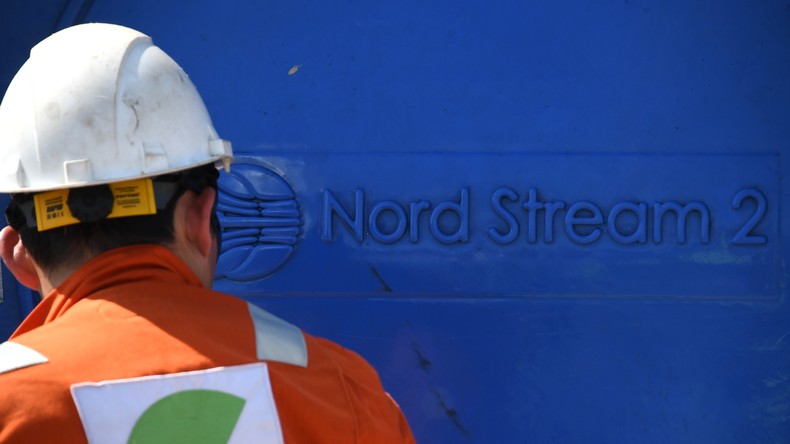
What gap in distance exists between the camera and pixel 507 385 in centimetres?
223

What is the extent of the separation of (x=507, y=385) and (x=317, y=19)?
3.09ft

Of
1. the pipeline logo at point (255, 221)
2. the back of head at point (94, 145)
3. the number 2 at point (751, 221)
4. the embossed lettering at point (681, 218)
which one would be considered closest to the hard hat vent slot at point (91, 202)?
the back of head at point (94, 145)

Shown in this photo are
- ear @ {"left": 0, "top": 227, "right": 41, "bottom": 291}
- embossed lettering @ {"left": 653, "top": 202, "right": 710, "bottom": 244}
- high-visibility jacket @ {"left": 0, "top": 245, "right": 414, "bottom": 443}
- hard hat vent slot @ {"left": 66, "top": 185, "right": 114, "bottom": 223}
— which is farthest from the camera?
embossed lettering @ {"left": 653, "top": 202, "right": 710, "bottom": 244}

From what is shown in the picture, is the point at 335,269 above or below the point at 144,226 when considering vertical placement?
below

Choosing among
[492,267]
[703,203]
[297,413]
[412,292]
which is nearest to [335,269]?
[412,292]

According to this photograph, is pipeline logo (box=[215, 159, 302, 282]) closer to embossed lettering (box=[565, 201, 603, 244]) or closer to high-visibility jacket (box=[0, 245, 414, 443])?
embossed lettering (box=[565, 201, 603, 244])

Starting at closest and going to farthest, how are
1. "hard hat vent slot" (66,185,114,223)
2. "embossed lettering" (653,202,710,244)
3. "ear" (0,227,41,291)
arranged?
"hard hat vent slot" (66,185,114,223) → "ear" (0,227,41,291) → "embossed lettering" (653,202,710,244)

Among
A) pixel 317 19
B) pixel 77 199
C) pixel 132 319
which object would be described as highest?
pixel 317 19

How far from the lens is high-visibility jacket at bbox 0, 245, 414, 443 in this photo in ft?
3.69

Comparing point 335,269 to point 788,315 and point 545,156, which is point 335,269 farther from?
point 788,315

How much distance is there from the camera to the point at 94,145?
1368 millimetres

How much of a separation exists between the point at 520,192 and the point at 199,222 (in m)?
1.00

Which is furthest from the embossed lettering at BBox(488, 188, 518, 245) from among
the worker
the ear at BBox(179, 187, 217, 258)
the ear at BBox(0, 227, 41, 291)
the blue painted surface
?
the ear at BBox(0, 227, 41, 291)

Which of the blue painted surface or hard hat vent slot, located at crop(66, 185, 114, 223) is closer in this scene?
hard hat vent slot, located at crop(66, 185, 114, 223)
